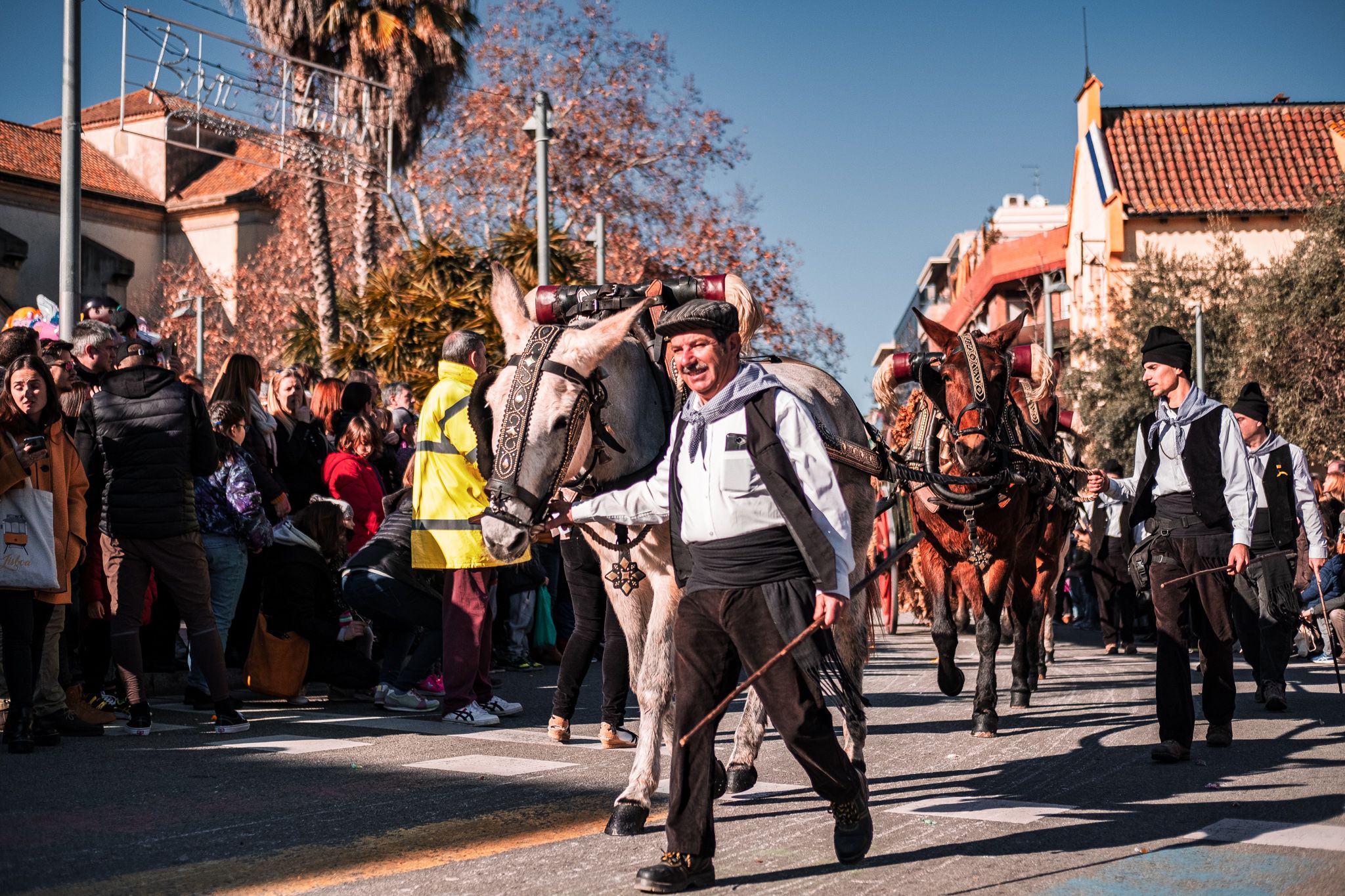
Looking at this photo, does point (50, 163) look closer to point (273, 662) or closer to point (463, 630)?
point (273, 662)

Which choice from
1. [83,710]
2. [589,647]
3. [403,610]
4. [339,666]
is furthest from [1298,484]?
[83,710]

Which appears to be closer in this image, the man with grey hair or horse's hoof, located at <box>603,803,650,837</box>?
horse's hoof, located at <box>603,803,650,837</box>

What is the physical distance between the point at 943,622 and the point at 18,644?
543 centimetres

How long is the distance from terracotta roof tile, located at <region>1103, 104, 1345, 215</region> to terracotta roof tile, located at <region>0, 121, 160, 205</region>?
34.9 metres

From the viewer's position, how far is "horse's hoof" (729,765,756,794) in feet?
22.3

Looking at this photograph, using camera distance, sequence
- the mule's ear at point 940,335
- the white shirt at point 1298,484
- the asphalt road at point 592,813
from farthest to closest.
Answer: the white shirt at point 1298,484, the mule's ear at point 940,335, the asphalt road at point 592,813

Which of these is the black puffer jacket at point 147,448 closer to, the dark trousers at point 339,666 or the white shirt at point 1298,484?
the dark trousers at point 339,666

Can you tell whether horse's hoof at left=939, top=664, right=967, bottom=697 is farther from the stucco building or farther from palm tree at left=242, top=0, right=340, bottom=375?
the stucco building

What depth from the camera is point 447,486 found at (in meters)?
9.11

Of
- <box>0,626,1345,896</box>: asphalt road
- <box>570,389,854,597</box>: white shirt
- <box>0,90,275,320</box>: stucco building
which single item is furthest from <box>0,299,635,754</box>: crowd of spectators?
<box>0,90,275,320</box>: stucco building

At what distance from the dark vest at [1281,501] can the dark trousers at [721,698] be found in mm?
6756

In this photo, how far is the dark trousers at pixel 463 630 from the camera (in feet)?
30.1

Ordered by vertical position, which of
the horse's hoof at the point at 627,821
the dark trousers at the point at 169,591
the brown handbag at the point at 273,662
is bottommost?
the horse's hoof at the point at 627,821

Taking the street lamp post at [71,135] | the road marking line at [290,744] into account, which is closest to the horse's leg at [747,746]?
the road marking line at [290,744]
